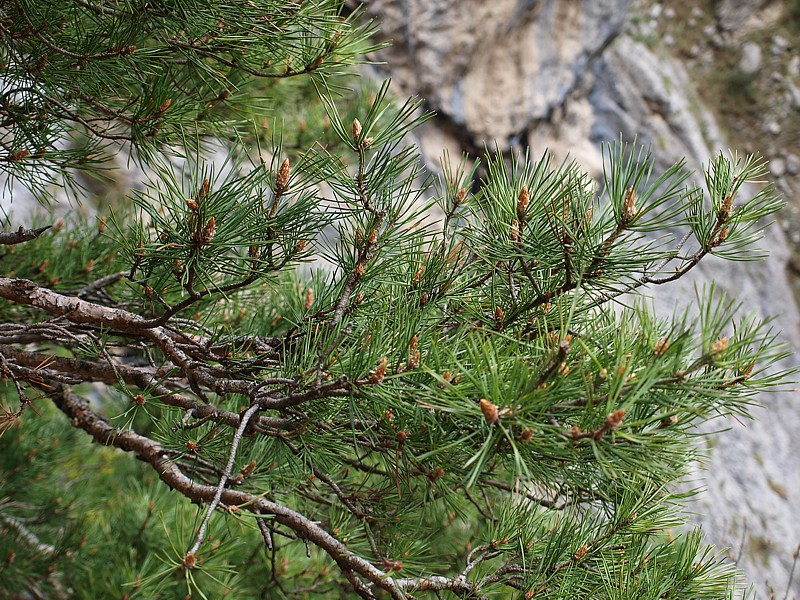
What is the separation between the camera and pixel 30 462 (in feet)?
3.69

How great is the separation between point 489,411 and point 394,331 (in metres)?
0.10

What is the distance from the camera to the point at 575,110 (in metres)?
3.82

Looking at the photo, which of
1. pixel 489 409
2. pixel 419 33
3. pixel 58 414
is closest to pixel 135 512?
pixel 58 414

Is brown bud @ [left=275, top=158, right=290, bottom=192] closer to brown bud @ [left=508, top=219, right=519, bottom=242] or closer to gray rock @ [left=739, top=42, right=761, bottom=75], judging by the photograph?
brown bud @ [left=508, top=219, right=519, bottom=242]

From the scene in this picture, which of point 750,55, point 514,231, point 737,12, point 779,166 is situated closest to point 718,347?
point 514,231

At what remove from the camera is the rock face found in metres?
2.90

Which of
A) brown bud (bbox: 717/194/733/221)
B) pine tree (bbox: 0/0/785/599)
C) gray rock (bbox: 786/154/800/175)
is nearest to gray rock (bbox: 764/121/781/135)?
gray rock (bbox: 786/154/800/175)

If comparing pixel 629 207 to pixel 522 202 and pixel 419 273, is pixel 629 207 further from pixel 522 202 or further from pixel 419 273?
pixel 419 273

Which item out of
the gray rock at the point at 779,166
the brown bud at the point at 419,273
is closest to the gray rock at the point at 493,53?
the gray rock at the point at 779,166

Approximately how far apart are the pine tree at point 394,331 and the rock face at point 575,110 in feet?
7.29

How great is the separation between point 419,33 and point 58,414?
7.23ft

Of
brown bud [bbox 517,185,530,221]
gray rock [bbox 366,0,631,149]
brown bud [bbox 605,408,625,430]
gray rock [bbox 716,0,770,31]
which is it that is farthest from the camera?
gray rock [bbox 716,0,770,31]

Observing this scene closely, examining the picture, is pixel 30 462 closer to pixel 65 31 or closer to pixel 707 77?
pixel 65 31

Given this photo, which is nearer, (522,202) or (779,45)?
(522,202)
